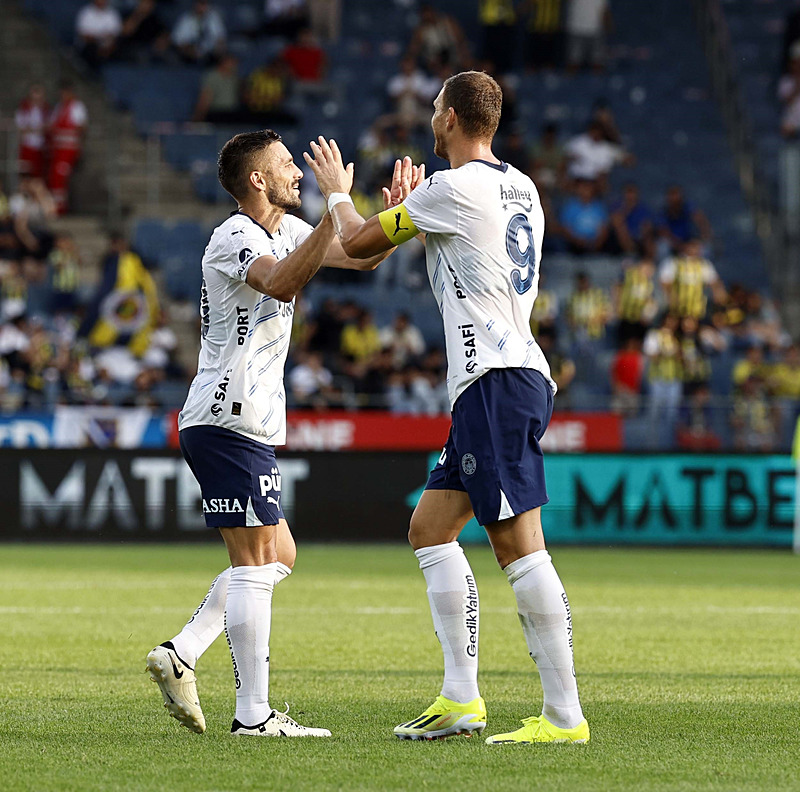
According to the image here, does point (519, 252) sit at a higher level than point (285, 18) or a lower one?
lower

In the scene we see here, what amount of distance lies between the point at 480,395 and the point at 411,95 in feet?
62.4

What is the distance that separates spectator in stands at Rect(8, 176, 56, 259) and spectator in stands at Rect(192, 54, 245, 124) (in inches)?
124

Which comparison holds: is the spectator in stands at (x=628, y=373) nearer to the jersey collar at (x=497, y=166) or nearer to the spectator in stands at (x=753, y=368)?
the spectator in stands at (x=753, y=368)

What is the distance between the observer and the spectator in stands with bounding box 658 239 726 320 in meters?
21.0

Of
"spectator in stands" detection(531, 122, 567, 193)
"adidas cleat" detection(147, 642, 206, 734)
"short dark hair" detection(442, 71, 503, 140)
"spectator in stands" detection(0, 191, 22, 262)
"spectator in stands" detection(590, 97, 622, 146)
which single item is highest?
"spectator in stands" detection(590, 97, 622, 146)

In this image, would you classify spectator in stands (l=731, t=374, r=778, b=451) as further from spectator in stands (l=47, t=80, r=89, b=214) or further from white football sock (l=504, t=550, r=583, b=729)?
white football sock (l=504, t=550, r=583, b=729)

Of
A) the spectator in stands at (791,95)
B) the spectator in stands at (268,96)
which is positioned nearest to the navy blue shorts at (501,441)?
the spectator in stands at (268,96)

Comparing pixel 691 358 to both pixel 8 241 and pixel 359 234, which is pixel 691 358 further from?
pixel 359 234

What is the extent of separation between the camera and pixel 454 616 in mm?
5773

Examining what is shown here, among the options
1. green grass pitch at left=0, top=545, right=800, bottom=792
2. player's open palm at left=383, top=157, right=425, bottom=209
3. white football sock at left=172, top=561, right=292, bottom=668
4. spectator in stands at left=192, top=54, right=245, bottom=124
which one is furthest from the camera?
spectator in stands at left=192, top=54, right=245, bottom=124

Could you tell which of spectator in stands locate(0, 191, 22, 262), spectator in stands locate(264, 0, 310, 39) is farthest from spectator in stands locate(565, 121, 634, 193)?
spectator in stands locate(0, 191, 22, 262)

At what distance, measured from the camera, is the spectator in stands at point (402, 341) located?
1998cm

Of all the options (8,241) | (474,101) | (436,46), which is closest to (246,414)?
(474,101)

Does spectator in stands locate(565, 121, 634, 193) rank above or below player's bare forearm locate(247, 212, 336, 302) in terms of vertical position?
above
